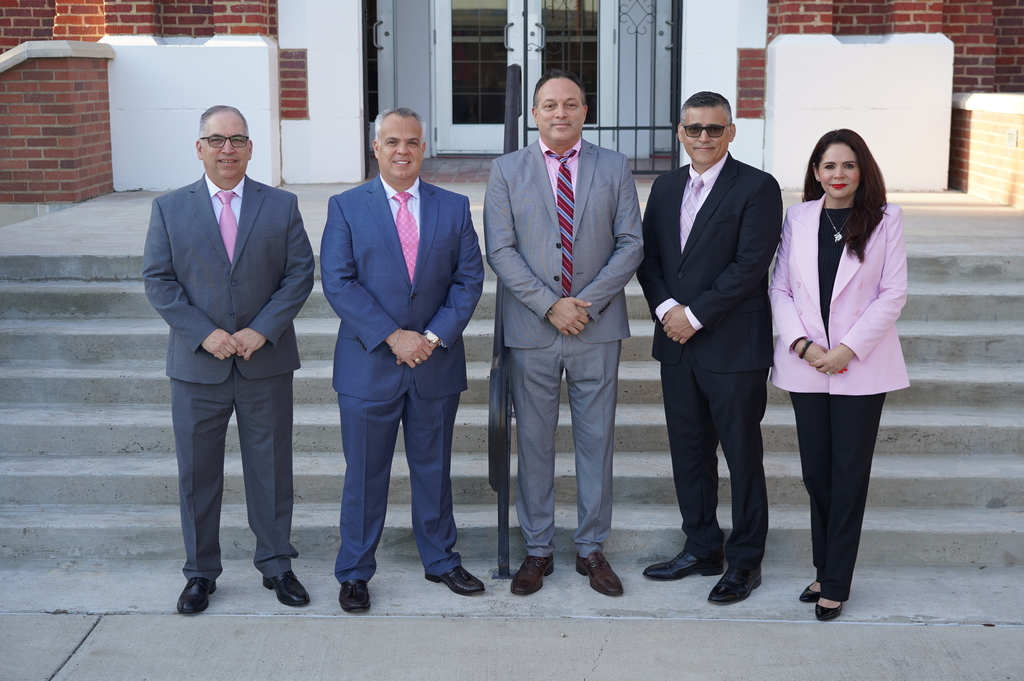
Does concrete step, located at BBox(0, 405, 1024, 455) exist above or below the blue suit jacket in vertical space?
below

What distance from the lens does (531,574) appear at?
4.16 m

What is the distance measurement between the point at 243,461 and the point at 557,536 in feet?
4.42

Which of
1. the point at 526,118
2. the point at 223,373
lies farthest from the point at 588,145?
the point at 526,118

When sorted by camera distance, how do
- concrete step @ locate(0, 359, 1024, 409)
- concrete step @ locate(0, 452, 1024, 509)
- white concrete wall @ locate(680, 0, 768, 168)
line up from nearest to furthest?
concrete step @ locate(0, 452, 1024, 509)
concrete step @ locate(0, 359, 1024, 409)
white concrete wall @ locate(680, 0, 768, 168)

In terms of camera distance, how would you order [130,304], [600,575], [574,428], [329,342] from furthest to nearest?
[130,304] < [329,342] < [574,428] < [600,575]

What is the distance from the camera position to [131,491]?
188 inches

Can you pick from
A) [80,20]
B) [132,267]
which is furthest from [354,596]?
[80,20]

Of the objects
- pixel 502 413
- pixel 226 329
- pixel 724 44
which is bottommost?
pixel 502 413

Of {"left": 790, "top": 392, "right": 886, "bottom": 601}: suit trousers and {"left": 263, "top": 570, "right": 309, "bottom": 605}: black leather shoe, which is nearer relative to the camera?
{"left": 790, "top": 392, "right": 886, "bottom": 601}: suit trousers

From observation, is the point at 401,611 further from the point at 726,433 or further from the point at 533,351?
the point at 726,433

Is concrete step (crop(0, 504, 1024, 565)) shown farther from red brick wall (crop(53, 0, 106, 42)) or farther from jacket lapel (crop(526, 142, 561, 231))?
red brick wall (crop(53, 0, 106, 42))

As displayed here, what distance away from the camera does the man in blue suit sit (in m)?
3.92

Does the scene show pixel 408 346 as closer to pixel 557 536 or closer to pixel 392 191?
pixel 392 191

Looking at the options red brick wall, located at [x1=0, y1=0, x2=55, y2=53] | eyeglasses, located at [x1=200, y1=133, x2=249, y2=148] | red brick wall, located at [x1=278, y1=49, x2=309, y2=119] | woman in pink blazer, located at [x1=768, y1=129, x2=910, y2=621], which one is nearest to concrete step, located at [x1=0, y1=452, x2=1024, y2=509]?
woman in pink blazer, located at [x1=768, y1=129, x2=910, y2=621]
